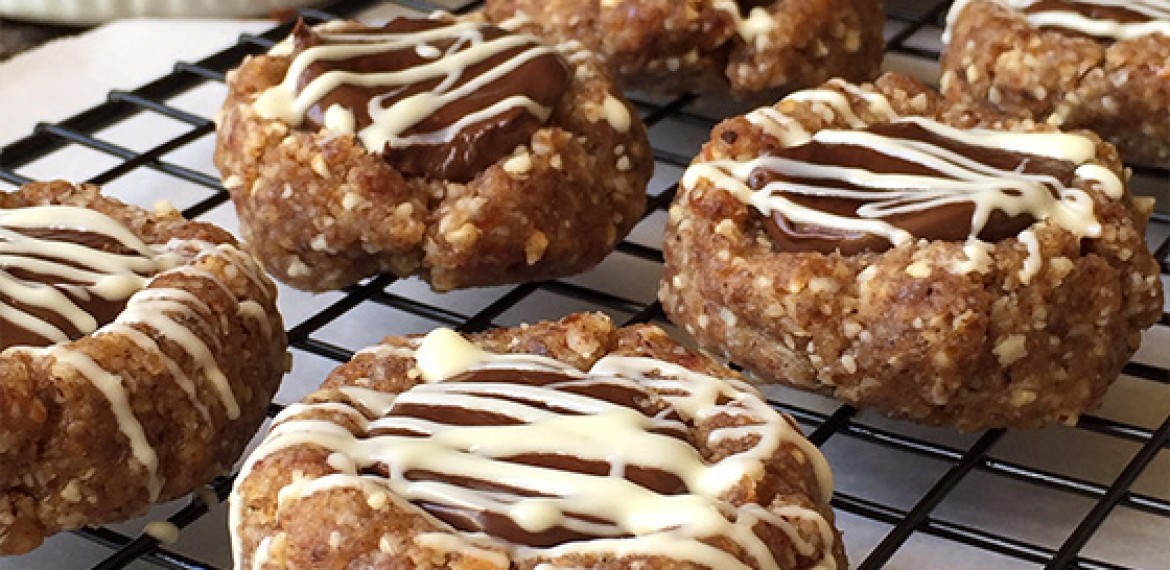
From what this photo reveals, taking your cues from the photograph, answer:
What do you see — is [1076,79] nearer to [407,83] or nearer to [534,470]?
[407,83]

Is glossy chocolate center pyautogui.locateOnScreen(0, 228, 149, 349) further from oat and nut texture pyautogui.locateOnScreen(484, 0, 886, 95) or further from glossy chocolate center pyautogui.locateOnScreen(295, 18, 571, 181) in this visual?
oat and nut texture pyautogui.locateOnScreen(484, 0, 886, 95)

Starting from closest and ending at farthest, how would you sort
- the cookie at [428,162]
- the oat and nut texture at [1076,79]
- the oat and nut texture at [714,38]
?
1. the cookie at [428,162]
2. the oat and nut texture at [1076,79]
3. the oat and nut texture at [714,38]

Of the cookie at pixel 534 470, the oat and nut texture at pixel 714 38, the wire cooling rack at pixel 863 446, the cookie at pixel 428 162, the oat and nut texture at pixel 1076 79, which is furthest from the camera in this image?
the oat and nut texture at pixel 714 38

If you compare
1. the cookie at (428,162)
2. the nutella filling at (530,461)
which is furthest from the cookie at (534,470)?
the cookie at (428,162)

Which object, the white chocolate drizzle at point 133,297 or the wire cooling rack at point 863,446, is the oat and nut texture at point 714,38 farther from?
the white chocolate drizzle at point 133,297

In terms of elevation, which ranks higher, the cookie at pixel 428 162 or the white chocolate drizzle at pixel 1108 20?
the white chocolate drizzle at pixel 1108 20

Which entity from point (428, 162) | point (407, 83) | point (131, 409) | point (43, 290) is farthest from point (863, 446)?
point (43, 290)

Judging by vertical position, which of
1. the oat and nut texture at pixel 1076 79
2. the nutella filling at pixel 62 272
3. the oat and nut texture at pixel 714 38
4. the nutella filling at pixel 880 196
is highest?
the oat and nut texture at pixel 1076 79
